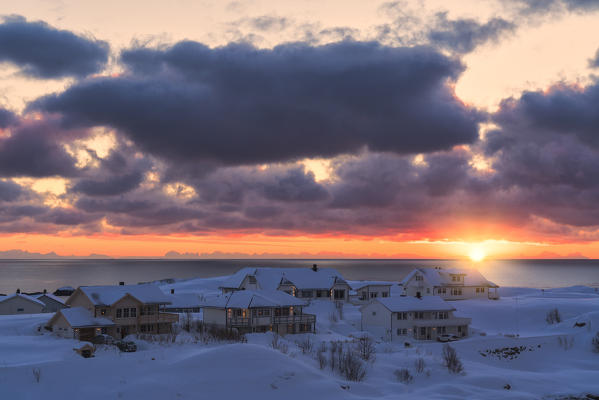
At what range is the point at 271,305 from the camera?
7400 cm

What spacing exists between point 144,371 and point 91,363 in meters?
4.13

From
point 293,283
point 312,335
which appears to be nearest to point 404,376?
point 312,335

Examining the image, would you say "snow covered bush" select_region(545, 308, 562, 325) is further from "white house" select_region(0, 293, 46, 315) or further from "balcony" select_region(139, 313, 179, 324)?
"white house" select_region(0, 293, 46, 315)

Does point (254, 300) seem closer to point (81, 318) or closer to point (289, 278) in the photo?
point (81, 318)

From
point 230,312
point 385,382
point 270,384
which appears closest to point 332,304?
point 230,312

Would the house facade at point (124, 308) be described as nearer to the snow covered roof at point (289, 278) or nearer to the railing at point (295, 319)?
the railing at point (295, 319)

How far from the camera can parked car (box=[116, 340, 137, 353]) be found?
5281 centimetres

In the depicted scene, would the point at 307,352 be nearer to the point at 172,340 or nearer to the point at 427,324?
the point at 172,340

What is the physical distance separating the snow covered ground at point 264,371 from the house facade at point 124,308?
4042mm

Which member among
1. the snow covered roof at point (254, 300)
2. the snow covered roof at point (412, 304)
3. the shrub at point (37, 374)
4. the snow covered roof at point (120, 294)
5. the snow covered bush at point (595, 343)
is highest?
the snow covered roof at point (120, 294)

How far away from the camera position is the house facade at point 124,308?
2505 inches

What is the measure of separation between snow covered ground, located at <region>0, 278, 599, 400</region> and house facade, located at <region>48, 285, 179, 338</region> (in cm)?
404

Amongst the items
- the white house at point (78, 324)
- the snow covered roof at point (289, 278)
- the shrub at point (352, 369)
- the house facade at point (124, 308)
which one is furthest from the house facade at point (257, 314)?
the snow covered roof at point (289, 278)

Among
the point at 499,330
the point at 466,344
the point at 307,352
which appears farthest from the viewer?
the point at 499,330
